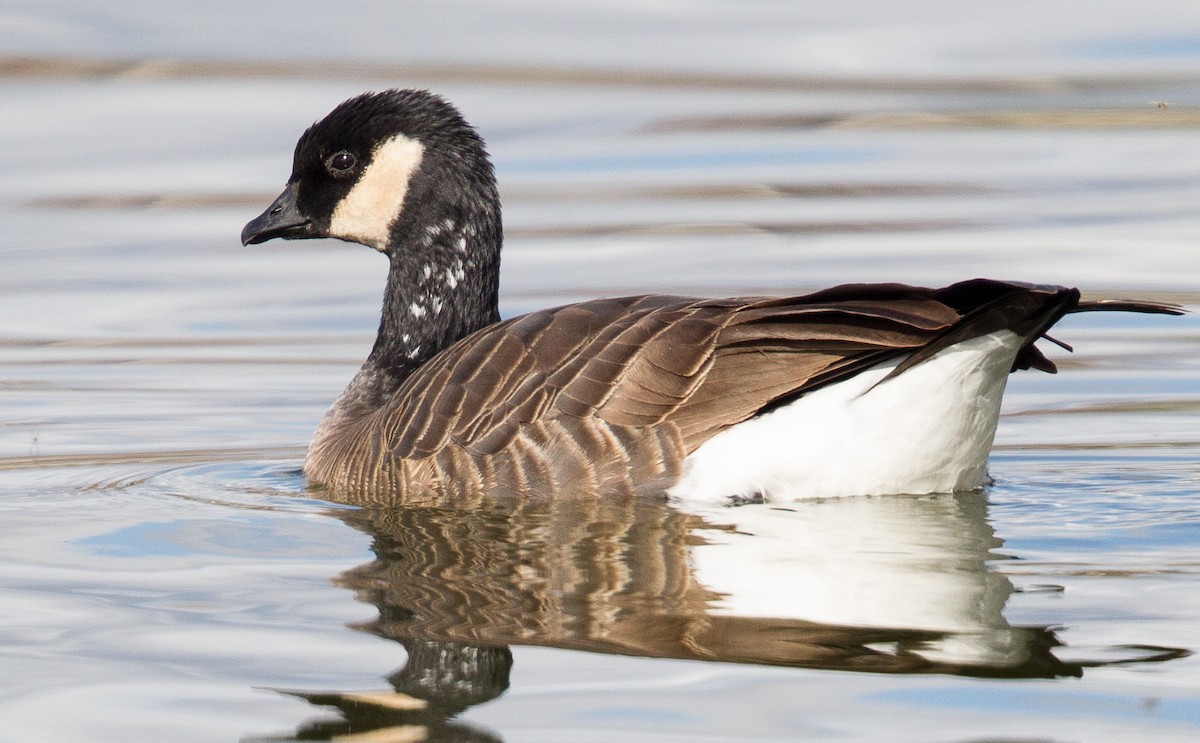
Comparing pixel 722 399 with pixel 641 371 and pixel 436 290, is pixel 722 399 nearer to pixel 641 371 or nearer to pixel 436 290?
pixel 641 371

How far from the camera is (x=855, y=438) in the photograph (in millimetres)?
6715

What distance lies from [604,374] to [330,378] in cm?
455

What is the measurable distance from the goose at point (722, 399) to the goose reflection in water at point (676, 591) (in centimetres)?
14

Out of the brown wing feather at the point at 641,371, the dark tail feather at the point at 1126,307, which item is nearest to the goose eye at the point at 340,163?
the brown wing feather at the point at 641,371

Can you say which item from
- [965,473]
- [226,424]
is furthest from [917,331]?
[226,424]

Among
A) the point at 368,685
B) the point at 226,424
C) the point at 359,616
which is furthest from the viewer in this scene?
the point at 226,424

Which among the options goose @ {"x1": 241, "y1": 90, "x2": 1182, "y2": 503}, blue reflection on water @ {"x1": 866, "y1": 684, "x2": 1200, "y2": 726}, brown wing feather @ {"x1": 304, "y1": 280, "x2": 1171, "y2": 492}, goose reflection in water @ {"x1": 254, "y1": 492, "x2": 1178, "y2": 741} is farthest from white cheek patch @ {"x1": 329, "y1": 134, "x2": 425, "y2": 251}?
blue reflection on water @ {"x1": 866, "y1": 684, "x2": 1200, "y2": 726}

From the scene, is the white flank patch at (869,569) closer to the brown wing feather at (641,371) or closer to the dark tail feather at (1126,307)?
the brown wing feather at (641,371)

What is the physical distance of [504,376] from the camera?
7152 mm

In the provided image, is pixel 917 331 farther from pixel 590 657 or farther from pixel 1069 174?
pixel 1069 174

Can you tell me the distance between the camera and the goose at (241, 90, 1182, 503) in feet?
21.0

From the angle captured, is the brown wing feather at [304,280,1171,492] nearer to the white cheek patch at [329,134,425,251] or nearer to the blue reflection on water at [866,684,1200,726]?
the white cheek patch at [329,134,425,251]

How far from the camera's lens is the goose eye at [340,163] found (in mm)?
8555

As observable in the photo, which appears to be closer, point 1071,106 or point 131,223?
point 131,223
